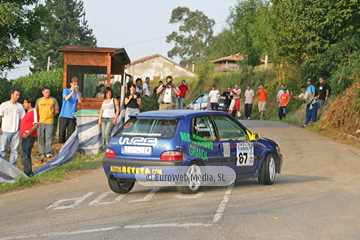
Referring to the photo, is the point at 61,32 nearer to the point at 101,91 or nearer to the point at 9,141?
the point at 101,91

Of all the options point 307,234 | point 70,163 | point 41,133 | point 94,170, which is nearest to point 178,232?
point 307,234

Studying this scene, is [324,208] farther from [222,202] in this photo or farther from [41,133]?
[41,133]

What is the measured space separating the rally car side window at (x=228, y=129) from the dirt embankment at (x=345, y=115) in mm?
10162

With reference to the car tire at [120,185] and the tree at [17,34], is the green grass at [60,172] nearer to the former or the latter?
the car tire at [120,185]

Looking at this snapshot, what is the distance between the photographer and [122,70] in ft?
73.0

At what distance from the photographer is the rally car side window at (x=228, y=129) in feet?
34.0

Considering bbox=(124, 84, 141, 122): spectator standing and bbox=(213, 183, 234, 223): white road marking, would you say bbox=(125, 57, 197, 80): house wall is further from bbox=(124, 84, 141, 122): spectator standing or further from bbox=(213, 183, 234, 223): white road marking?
bbox=(213, 183, 234, 223): white road marking

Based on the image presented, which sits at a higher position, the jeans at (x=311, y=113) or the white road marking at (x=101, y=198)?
the jeans at (x=311, y=113)

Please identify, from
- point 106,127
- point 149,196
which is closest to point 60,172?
point 106,127

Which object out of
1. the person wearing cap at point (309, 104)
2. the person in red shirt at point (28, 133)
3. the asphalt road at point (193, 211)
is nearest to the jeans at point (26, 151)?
the person in red shirt at point (28, 133)

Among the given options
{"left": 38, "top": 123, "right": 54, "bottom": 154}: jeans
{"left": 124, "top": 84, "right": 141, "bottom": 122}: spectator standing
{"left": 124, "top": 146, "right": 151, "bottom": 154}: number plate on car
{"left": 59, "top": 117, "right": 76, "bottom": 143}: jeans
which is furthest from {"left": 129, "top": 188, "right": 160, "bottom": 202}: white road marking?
{"left": 59, "top": 117, "right": 76, "bottom": 143}: jeans

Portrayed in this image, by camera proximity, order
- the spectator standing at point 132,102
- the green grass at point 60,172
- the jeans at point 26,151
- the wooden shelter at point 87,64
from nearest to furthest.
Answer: the green grass at point 60,172 < the jeans at point 26,151 < the spectator standing at point 132,102 < the wooden shelter at point 87,64

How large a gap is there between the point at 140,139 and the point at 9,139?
5062 mm

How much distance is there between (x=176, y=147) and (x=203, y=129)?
35.8 inches
